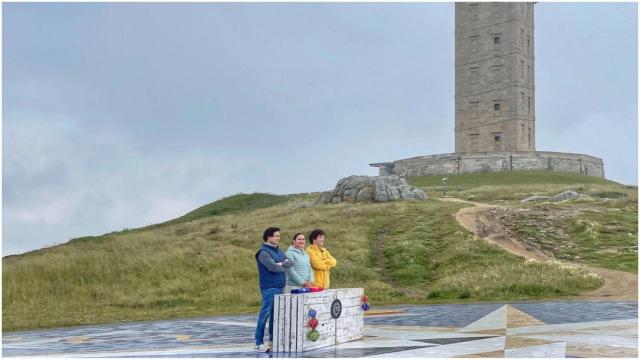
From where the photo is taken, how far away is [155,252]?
32.5 meters

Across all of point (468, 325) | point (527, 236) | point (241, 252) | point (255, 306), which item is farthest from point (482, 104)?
point (468, 325)

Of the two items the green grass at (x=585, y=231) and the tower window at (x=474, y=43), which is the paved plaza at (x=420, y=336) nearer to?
the green grass at (x=585, y=231)

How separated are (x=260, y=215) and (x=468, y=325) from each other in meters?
38.7

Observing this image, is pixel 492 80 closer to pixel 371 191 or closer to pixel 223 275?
pixel 371 191

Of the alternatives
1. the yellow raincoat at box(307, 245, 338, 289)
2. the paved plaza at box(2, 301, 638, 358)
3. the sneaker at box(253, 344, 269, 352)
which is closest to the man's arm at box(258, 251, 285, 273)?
→ the yellow raincoat at box(307, 245, 338, 289)

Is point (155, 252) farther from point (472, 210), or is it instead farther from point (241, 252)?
point (472, 210)

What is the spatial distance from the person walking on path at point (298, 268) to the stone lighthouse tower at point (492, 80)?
67839 mm

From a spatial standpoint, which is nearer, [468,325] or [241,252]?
[468,325]

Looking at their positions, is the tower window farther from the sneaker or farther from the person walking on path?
the sneaker

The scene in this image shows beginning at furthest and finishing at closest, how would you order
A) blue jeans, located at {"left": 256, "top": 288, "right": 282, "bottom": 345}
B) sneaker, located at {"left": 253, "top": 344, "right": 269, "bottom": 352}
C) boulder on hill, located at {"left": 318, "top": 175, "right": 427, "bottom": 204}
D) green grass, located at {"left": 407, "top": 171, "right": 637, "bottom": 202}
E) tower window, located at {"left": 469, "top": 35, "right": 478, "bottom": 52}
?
tower window, located at {"left": 469, "top": 35, "right": 478, "bottom": 52}, green grass, located at {"left": 407, "top": 171, "right": 637, "bottom": 202}, boulder on hill, located at {"left": 318, "top": 175, "right": 427, "bottom": 204}, blue jeans, located at {"left": 256, "top": 288, "right": 282, "bottom": 345}, sneaker, located at {"left": 253, "top": 344, "right": 269, "bottom": 352}

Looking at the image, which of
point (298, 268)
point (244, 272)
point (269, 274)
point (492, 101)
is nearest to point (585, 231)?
point (244, 272)

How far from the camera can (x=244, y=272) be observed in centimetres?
2950

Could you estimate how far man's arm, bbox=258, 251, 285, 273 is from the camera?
12.1 m

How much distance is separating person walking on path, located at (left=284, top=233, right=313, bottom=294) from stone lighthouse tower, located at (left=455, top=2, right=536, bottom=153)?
2671 inches
